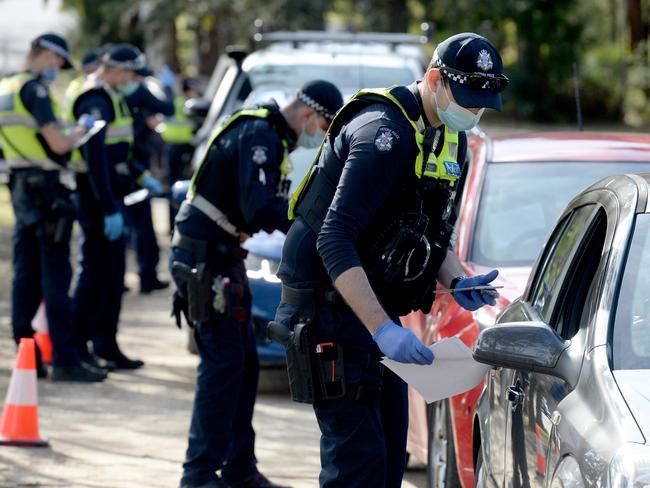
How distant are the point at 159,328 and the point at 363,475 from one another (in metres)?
7.29

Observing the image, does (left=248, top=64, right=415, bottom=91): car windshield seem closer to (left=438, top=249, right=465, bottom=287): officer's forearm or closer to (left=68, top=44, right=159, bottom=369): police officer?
(left=68, top=44, right=159, bottom=369): police officer

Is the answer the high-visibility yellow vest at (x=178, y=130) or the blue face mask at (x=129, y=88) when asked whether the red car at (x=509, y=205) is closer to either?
the blue face mask at (x=129, y=88)

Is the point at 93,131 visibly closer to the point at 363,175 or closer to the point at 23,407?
the point at 23,407

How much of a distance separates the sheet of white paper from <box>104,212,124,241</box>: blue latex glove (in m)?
5.35

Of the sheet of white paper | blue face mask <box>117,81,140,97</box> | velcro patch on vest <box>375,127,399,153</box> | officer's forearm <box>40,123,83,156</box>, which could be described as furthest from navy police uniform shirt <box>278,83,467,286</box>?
blue face mask <box>117,81,140,97</box>

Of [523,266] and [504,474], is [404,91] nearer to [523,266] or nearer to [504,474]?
[504,474]

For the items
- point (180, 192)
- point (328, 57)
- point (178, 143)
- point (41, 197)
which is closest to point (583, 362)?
point (180, 192)

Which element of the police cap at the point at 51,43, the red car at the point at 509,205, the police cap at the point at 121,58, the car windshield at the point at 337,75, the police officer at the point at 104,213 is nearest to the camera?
the red car at the point at 509,205

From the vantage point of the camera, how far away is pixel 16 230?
9.38 metres

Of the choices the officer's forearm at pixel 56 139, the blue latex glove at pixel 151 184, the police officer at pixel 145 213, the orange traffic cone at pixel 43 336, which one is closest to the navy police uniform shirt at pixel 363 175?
the officer's forearm at pixel 56 139

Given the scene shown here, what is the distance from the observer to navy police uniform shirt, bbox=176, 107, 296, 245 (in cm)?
626

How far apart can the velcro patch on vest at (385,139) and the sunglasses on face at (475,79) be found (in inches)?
11.0

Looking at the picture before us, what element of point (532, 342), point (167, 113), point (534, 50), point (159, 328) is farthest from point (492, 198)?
point (534, 50)

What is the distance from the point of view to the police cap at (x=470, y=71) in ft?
14.4
